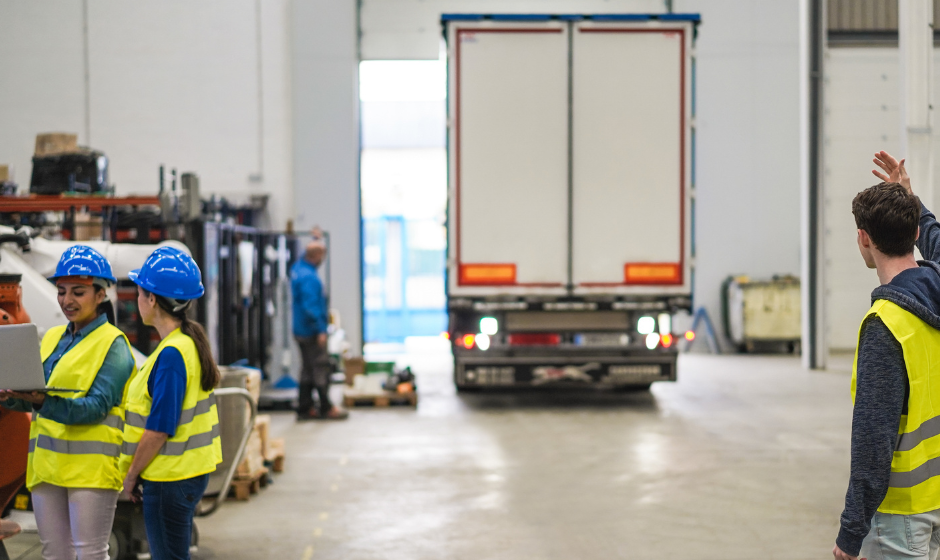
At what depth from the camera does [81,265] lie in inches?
131

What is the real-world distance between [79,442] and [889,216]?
3046mm

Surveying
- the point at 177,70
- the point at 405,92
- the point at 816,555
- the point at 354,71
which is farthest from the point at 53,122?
the point at 816,555

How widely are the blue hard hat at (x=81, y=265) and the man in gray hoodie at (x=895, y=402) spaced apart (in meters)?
2.85

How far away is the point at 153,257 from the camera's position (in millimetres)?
3238

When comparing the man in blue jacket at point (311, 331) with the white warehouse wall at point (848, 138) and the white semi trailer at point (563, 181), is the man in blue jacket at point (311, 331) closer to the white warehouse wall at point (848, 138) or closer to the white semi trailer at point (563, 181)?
the white semi trailer at point (563, 181)

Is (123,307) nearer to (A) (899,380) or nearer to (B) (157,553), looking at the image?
(B) (157,553)

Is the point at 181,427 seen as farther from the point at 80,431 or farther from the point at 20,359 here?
the point at 20,359

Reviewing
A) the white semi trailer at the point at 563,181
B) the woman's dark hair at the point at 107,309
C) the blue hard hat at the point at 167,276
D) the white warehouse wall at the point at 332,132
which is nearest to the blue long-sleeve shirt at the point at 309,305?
the white semi trailer at the point at 563,181

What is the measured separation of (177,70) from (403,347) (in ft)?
24.4

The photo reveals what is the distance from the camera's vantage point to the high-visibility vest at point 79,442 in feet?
10.7


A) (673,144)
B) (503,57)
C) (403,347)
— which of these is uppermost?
(503,57)

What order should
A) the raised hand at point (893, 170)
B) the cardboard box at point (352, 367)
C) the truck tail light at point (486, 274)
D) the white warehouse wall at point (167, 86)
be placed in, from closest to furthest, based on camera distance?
the raised hand at point (893, 170), the truck tail light at point (486, 274), the cardboard box at point (352, 367), the white warehouse wall at point (167, 86)

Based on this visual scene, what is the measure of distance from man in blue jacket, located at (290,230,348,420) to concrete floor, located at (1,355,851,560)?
319 mm

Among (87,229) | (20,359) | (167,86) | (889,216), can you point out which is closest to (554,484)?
(20,359)
